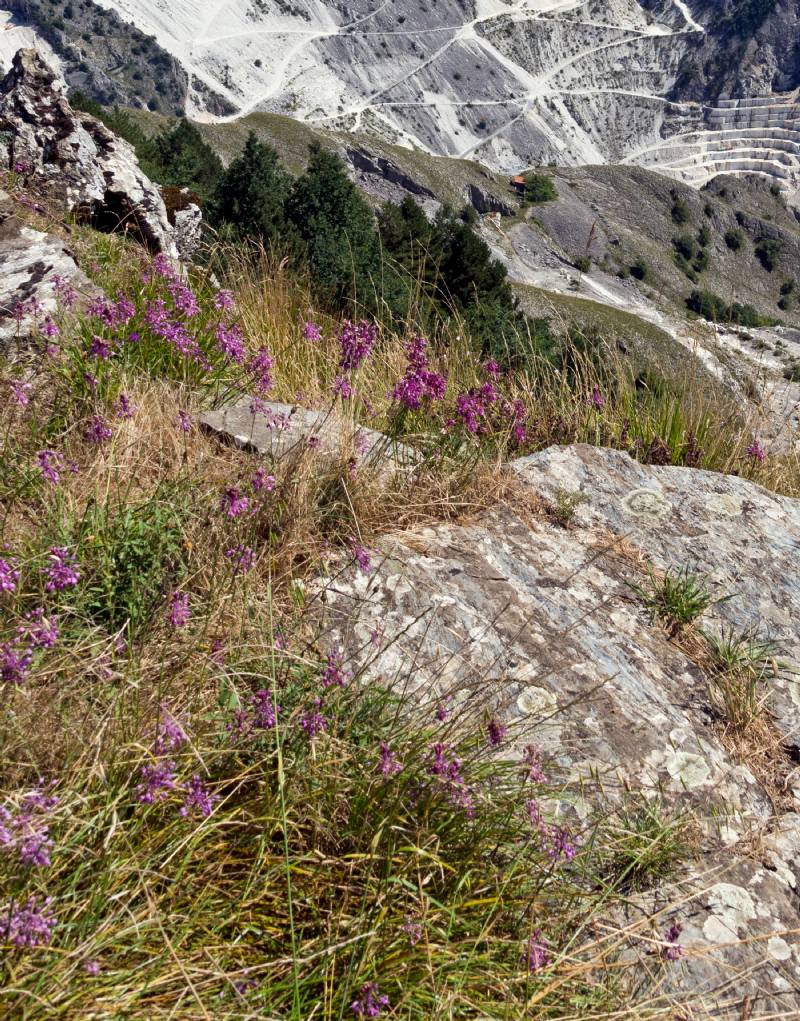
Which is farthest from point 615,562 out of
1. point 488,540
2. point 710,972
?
point 710,972

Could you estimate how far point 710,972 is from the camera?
1886mm

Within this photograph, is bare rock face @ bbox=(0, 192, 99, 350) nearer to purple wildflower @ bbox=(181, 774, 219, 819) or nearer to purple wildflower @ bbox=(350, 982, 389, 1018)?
purple wildflower @ bbox=(181, 774, 219, 819)

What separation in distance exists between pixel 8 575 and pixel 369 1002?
1.35 meters

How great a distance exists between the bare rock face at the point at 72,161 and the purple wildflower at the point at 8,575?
603 centimetres

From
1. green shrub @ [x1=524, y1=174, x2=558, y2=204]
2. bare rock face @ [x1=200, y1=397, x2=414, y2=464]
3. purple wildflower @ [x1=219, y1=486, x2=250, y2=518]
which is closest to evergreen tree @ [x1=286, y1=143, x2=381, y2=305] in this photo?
bare rock face @ [x1=200, y1=397, x2=414, y2=464]

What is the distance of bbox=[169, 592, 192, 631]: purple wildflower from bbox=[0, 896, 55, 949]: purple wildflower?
0.81 metres

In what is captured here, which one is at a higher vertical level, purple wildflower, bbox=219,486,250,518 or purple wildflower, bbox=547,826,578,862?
purple wildflower, bbox=219,486,250,518

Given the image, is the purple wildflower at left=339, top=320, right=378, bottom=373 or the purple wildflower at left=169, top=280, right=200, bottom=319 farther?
the purple wildflower at left=169, top=280, right=200, bottom=319

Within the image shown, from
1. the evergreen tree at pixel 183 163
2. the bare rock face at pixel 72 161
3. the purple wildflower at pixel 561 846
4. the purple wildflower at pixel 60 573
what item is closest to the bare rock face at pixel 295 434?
the purple wildflower at pixel 60 573

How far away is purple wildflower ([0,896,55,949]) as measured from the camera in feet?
4.16

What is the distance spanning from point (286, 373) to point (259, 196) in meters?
20.2

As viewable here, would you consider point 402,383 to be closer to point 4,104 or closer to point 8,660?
point 8,660

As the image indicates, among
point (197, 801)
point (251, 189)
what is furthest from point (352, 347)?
point (251, 189)

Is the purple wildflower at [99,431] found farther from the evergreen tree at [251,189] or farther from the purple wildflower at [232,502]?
the evergreen tree at [251,189]
